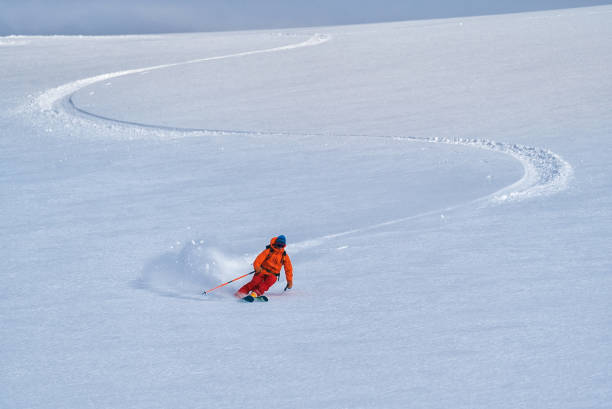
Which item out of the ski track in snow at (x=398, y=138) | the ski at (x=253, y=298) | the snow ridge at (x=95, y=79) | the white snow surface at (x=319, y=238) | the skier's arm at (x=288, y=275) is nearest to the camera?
the white snow surface at (x=319, y=238)

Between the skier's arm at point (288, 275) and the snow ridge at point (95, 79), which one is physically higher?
the snow ridge at point (95, 79)

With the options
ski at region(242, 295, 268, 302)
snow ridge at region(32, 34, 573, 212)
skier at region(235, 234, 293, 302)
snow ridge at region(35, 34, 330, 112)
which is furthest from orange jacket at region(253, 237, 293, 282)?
snow ridge at region(35, 34, 330, 112)

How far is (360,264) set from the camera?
714cm

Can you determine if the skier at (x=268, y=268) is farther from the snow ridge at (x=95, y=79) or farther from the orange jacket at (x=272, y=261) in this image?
the snow ridge at (x=95, y=79)

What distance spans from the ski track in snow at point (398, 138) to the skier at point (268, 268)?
129 centimetres

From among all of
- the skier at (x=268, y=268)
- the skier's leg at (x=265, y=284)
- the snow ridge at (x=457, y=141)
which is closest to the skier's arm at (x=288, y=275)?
the skier at (x=268, y=268)

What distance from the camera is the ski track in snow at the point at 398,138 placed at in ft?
30.1

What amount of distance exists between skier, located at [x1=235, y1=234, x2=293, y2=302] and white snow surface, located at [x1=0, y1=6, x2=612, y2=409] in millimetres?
177

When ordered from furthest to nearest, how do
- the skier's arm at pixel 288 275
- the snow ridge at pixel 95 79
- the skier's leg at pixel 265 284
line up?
the snow ridge at pixel 95 79, the skier's leg at pixel 265 284, the skier's arm at pixel 288 275

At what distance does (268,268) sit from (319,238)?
67.2 inches

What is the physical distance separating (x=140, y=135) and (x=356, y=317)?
9768mm

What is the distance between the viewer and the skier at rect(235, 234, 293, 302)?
6.55 meters

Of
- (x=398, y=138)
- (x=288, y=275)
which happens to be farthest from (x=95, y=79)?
(x=288, y=275)

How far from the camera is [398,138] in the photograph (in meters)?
12.9
